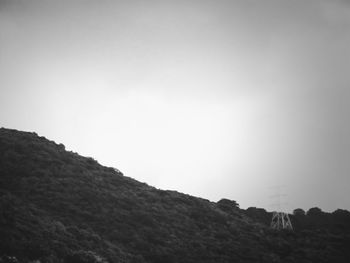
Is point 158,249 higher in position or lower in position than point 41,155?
lower

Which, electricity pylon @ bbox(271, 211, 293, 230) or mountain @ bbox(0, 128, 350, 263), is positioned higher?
electricity pylon @ bbox(271, 211, 293, 230)

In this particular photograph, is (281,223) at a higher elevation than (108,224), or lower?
higher

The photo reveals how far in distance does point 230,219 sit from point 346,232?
1748 centimetres

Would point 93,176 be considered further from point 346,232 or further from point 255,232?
point 346,232

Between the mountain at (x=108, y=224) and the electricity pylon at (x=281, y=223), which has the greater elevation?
the electricity pylon at (x=281, y=223)

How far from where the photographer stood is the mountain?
565 inches

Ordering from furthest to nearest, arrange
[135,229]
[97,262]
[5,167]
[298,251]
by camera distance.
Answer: [298,251]
[5,167]
[135,229]
[97,262]

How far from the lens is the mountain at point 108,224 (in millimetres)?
14352

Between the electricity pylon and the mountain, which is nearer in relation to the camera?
the mountain

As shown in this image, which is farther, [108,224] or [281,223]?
[281,223]

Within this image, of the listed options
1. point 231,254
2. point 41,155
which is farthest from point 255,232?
point 41,155

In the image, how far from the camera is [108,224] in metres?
21.6

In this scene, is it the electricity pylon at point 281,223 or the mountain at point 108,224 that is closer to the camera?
the mountain at point 108,224

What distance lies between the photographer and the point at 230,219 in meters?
32.6
